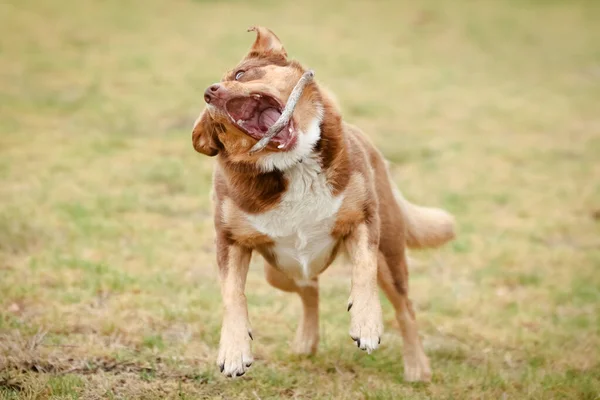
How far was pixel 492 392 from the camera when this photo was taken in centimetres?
548

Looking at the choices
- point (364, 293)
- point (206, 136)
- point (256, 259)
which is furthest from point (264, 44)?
point (256, 259)

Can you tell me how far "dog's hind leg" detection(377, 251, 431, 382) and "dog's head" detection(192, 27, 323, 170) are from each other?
1.29 meters

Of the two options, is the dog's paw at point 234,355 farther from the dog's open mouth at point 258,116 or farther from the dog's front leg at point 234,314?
the dog's open mouth at point 258,116

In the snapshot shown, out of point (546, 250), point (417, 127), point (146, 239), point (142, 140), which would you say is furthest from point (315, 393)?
point (417, 127)

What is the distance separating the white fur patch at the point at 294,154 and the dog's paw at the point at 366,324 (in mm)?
854

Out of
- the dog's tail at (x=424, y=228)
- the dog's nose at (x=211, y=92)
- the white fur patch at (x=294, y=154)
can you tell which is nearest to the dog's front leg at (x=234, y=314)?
the white fur patch at (x=294, y=154)

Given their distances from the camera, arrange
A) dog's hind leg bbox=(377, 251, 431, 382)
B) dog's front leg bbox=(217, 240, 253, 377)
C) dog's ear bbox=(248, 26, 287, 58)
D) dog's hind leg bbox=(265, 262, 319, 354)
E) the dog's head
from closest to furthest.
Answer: the dog's head → dog's front leg bbox=(217, 240, 253, 377) → dog's ear bbox=(248, 26, 287, 58) → dog's hind leg bbox=(377, 251, 431, 382) → dog's hind leg bbox=(265, 262, 319, 354)

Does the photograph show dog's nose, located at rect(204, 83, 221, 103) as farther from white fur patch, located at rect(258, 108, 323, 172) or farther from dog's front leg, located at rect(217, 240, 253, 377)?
dog's front leg, located at rect(217, 240, 253, 377)

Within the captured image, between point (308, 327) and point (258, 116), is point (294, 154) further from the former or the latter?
point (308, 327)

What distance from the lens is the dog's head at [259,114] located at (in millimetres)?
4406

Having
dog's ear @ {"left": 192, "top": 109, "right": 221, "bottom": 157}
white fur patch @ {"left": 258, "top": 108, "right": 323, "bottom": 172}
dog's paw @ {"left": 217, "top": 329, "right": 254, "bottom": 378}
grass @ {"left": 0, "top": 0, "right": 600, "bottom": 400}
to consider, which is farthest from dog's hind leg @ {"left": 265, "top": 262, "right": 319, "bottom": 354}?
dog's ear @ {"left": 192, "top": 109, "right": 221, "bottom": 157}

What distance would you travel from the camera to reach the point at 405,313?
577cm

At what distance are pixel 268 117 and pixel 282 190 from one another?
422 mm

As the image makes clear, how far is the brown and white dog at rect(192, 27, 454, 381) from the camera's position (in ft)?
14.9
